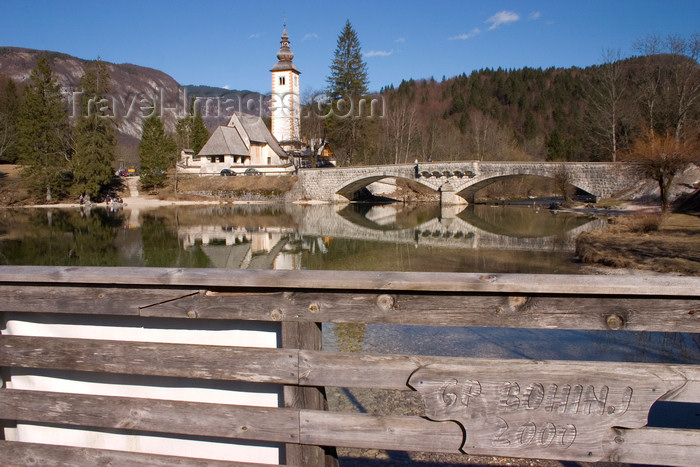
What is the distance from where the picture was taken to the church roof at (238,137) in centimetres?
5872

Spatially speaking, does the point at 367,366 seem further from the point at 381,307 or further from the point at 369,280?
the point at 369,280

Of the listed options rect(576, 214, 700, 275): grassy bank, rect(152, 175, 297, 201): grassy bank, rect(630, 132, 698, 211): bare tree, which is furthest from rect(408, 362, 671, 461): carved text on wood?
rect(152, 175, 297, 201): grassy bank

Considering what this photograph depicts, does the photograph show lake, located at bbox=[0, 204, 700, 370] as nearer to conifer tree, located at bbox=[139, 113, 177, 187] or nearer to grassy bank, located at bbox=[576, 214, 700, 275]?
grassy bank, located at bbox=[576, 214, 700, 275]

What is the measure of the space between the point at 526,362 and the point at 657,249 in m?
15.6

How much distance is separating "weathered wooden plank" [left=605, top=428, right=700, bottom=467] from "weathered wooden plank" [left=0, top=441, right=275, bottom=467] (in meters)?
1.46

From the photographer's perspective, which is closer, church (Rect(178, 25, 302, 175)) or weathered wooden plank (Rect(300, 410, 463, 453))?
weathered wooden plank (Rect(300, 410, 463, 453))

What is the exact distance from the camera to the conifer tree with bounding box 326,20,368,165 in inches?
2180

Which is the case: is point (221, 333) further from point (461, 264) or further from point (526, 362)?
point (461, 264)

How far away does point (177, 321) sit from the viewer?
7.41 ft

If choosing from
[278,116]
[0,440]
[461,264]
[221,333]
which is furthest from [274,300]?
[278,116]

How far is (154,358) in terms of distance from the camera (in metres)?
2.13

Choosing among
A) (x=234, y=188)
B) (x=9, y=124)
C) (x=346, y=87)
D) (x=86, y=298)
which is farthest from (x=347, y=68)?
(x=86, y=298)

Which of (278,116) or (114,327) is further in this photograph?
(278,116)

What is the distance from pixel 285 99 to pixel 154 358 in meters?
65.0
